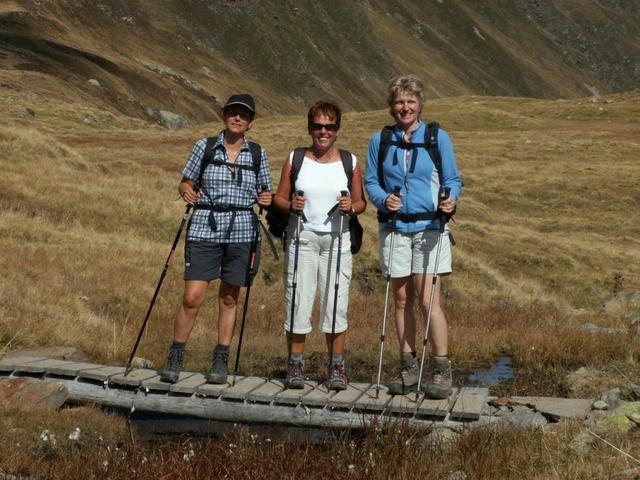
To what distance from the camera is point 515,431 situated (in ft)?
23.6

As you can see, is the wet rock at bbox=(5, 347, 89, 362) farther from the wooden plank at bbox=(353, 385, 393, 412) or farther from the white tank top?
the wooden plank at bbox=(353, 385, 393, 412)

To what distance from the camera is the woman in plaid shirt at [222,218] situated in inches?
357

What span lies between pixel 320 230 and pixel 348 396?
67.6 inches

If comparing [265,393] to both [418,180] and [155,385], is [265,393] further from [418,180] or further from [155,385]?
[418,180]

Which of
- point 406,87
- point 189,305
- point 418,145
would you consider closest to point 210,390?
point 189,305

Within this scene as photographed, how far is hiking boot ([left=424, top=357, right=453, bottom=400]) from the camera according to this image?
8.54m

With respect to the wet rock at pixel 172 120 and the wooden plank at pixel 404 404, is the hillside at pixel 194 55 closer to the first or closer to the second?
the wet rock at pixel 172 120

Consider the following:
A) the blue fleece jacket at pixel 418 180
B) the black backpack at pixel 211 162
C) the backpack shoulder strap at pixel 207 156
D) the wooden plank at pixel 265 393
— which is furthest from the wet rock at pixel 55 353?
the blue fleece jacket at pixel 418 180

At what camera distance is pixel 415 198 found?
862 cm

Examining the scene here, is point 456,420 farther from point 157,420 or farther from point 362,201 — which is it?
point 157,420

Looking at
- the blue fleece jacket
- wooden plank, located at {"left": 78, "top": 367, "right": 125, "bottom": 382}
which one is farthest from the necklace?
wooden plank, located at {"left": 78, "top": 367, "right": 125, "bottom": 382}

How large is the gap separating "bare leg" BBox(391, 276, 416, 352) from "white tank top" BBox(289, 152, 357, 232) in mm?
927

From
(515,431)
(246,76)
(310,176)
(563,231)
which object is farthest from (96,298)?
(246,76)

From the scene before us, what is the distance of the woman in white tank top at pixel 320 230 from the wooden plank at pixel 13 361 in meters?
3.10
